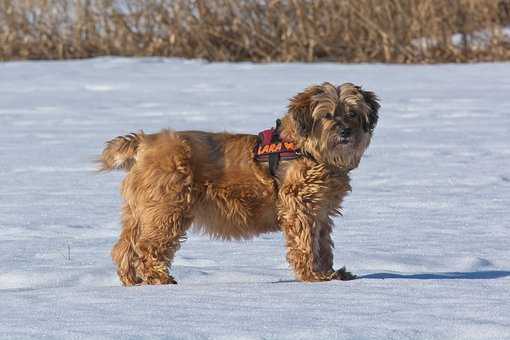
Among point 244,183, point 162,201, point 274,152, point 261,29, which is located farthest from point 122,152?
point 261,29

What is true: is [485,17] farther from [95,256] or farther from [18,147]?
[95,256]

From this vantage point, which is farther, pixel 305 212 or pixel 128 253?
pixel 128 253

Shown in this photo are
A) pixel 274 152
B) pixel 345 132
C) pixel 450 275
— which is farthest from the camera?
pixel 450 275

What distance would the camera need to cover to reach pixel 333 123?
6.30m

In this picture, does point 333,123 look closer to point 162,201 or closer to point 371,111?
point 371,111

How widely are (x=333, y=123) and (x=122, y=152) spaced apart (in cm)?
117

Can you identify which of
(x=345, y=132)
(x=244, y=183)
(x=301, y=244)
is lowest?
(x=301, y=244)

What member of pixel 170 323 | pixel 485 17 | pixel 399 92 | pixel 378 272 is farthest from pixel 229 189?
pixel 485 17

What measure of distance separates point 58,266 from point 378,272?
1818 mm

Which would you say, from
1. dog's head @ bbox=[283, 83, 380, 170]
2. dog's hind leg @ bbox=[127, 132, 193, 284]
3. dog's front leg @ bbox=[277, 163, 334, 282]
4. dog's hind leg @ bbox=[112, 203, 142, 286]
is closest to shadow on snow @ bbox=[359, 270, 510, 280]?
dog's front leg @ bbox=[277, 163, 334, 282]

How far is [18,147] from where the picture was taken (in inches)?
484

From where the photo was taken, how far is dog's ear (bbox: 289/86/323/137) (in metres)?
6.32

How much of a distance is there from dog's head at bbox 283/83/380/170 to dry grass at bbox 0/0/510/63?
1370 centimetres

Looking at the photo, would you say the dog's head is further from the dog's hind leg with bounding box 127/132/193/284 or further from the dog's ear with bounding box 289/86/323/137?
the dog's hind leg with bounding box 127/132/193/284
